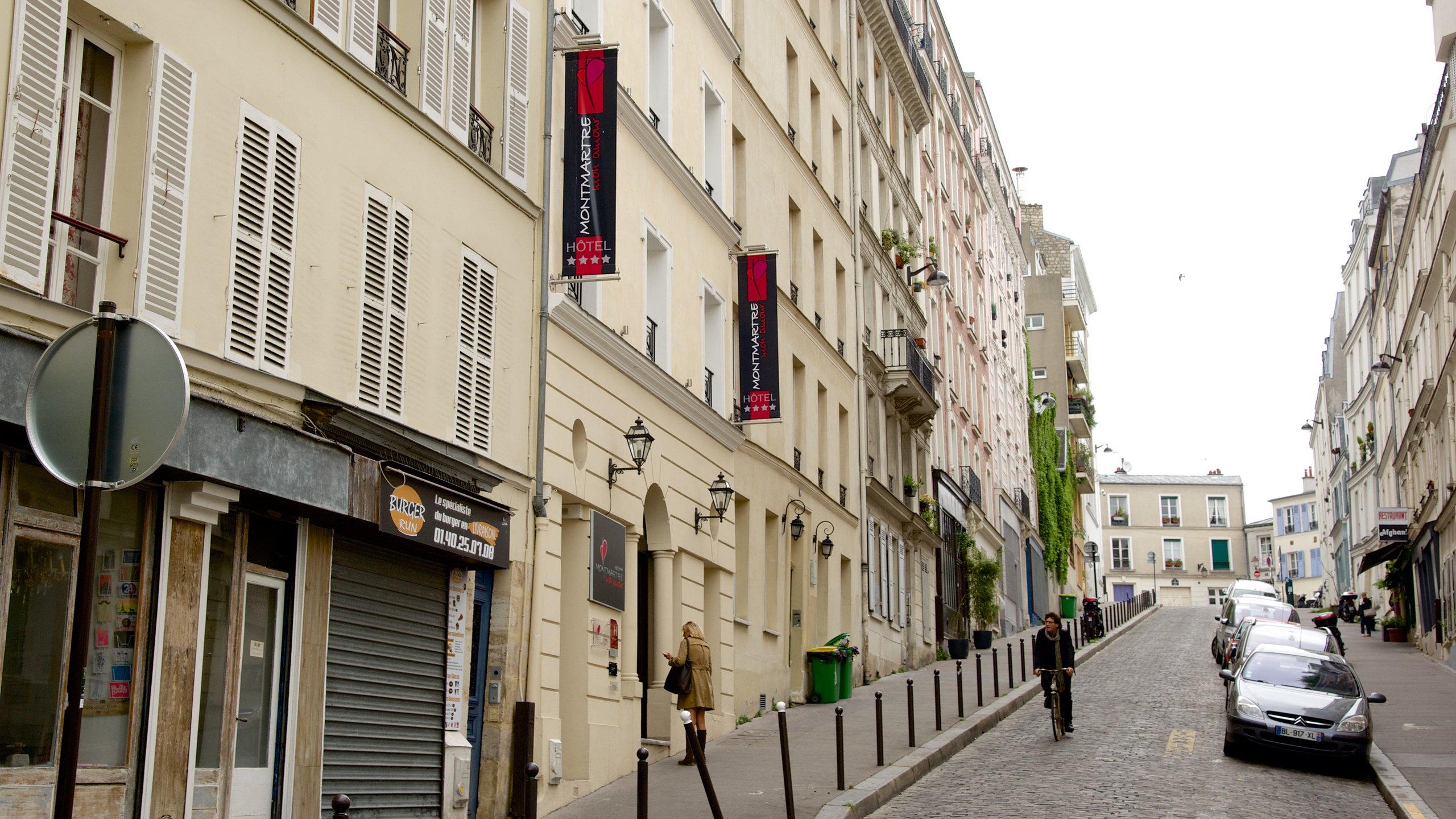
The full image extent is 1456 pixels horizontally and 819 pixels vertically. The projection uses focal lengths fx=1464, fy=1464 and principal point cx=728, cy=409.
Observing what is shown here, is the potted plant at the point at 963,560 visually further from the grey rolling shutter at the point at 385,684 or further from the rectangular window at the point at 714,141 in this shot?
the grey rolling shutter at the point at 385,684

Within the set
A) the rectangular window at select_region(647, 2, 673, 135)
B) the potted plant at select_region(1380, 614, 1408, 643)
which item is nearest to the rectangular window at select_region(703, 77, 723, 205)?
the rectangular window at select_region(647, 2, 673, 135)

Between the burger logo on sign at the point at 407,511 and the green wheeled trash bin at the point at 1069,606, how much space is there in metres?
45.5

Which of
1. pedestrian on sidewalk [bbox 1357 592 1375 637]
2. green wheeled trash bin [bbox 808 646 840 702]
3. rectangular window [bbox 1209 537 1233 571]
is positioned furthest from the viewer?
rectangular window [bbox 1209 537 1233 571]

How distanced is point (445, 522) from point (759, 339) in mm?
10409

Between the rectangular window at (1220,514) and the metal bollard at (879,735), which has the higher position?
the rectangular window at (1220,514)

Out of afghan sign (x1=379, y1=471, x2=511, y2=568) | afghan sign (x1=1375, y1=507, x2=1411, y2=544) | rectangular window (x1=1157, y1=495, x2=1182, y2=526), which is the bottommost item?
afghan sign (x1=379, y1=471, x2=511, y2=568)

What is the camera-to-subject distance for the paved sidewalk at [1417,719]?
15578 mm

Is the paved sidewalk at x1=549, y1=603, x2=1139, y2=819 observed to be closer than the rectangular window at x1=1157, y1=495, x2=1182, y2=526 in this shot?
Yes

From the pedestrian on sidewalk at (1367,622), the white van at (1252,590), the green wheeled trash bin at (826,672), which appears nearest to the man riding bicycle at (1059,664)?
the green wheeled trash bin at (826,672)

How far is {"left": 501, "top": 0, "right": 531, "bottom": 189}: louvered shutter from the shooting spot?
14.2 meters

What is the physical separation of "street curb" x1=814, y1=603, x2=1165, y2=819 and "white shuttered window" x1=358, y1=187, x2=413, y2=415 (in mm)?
5233

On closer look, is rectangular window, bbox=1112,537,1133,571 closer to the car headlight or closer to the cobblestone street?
the cobblestone street

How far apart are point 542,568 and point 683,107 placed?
813cm

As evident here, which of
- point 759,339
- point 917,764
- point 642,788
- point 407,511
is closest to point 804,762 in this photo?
point 917,764
